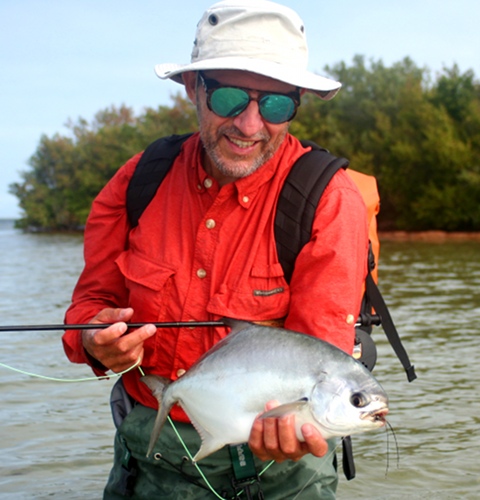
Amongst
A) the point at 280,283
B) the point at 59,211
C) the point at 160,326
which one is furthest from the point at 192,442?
the point at 59,211

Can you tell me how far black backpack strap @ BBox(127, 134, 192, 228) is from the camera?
3.91 m

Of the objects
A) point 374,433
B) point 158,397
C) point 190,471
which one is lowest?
point 374,433

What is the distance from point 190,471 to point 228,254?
37.1 inches

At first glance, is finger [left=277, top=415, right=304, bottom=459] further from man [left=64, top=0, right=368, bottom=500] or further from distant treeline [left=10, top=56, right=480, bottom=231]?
distant treeline [left=10, top=56, right=480, bottom=231]

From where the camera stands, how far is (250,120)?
143 inches

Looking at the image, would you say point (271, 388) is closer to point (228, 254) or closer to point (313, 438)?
point (313, 438)

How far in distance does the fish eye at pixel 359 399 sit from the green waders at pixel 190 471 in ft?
2.43

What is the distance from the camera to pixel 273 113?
12.0 ft

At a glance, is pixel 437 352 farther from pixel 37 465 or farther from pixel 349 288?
pixel 349 288

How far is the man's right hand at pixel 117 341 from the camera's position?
3.35 m

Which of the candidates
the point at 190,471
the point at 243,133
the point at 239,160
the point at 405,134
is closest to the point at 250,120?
the point at 243,133

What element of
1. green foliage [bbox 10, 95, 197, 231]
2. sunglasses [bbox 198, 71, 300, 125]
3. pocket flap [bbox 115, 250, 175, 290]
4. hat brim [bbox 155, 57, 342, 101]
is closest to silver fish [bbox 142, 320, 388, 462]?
pocket flap [bbox 115, 250, 175, 290]

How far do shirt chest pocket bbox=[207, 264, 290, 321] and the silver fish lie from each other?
0.22 metres

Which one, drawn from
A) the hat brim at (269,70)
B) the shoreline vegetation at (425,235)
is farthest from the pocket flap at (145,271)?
the shoreline vegetation at (425,235)
